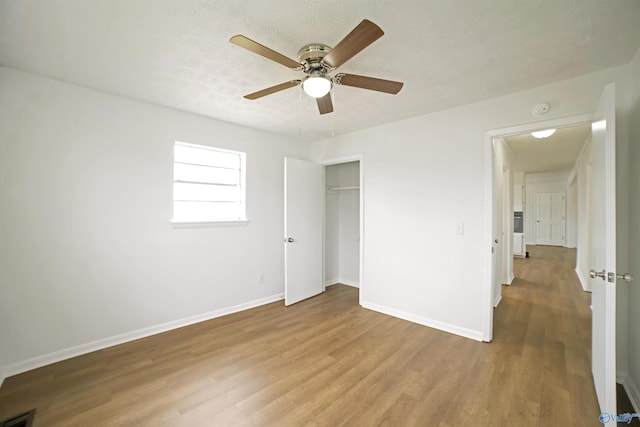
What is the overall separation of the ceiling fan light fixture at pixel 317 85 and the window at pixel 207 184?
201 centimetres

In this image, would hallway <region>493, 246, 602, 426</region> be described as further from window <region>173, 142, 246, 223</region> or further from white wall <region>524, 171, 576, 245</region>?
white wall <region>524, 171, 576, 245</region>

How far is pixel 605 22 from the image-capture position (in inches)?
63.4

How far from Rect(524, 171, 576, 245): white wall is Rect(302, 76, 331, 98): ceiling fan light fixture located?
383 inches

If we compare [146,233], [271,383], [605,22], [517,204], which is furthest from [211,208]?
[517,204]

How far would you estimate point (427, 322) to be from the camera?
3184mm

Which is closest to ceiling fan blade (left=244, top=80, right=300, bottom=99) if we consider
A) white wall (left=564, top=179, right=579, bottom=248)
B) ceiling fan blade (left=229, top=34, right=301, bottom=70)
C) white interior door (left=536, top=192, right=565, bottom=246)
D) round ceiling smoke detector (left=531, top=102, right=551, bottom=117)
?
ceiling fan blade (left=229, top=34, right=301, bottom=70)

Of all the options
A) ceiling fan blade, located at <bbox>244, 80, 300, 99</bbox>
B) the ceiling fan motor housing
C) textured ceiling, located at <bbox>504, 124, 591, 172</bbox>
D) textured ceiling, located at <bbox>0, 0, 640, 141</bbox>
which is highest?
textured ceiling, located at <bbox>504, 124, 591, 172</bbox>

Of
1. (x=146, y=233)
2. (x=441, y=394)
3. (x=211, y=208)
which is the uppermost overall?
(x=211, y=208)

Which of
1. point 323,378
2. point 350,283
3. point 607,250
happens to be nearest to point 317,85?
point 607,250

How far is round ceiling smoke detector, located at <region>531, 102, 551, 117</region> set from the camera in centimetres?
242

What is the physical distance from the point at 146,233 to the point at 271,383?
203 cm

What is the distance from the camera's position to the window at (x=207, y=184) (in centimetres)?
322

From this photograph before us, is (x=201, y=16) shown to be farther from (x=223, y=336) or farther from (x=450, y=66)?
(x=223, y=336)

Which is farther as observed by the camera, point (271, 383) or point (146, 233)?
point (146, 233)
